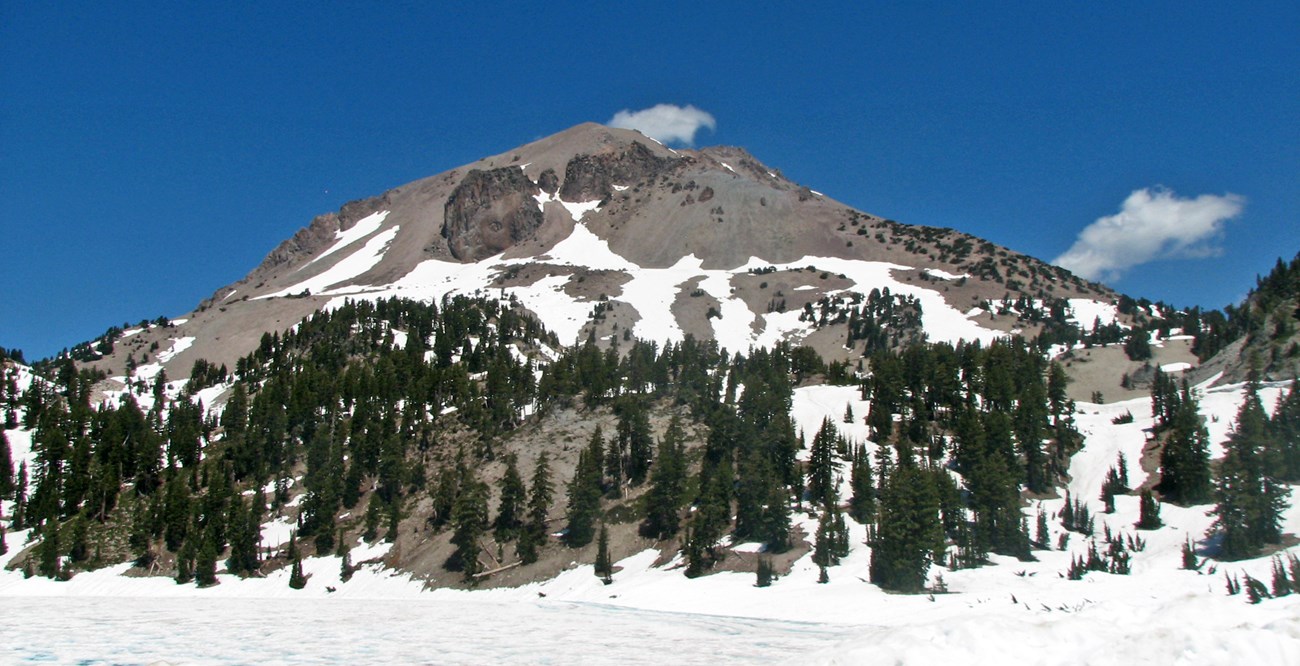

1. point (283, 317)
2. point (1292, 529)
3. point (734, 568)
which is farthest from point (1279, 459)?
point (283, 317)

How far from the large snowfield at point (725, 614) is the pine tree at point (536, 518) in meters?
4.95

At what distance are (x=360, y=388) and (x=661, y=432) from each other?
148 feet

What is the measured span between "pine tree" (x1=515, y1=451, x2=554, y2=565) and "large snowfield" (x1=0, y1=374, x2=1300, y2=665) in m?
4.95

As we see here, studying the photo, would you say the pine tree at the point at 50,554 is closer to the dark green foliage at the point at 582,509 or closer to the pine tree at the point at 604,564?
the dark green foliage at the point at 582,509

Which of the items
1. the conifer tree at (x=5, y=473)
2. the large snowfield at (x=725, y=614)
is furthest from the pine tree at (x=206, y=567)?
the conifer tree at (x=5, y=473)

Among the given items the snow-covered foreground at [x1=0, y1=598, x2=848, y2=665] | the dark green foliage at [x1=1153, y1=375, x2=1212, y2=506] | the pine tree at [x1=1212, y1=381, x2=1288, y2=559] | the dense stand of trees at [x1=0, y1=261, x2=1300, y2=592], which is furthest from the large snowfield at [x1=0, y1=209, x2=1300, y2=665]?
the dense stand of trees at [x1=0, y1=261, x2=1300, y2=592]

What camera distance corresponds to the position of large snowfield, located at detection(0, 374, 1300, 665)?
434 inches

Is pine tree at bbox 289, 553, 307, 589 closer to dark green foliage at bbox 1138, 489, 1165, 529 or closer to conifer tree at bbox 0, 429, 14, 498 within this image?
conifer tree at bbox 0, 429, 14, 498

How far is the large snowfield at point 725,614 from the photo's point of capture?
11.0 meters

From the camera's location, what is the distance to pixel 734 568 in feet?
214

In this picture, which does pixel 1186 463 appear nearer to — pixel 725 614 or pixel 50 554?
pixel 725 614

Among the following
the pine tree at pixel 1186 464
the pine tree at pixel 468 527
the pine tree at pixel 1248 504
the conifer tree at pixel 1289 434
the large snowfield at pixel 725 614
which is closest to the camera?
the large snowfield at pixel 725 614

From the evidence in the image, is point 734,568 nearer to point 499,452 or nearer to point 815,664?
point 499,452

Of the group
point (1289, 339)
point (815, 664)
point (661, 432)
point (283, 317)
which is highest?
point (283, 317)
